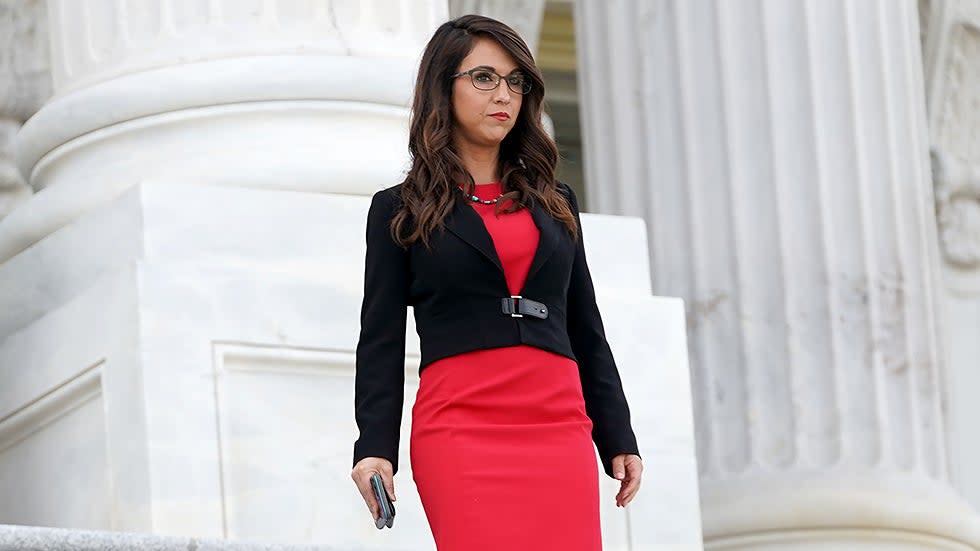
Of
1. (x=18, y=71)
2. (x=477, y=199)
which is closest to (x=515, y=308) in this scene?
(x=477, y=199)

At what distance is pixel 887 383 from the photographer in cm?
939

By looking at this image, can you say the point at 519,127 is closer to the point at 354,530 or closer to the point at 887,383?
the point at 354,530

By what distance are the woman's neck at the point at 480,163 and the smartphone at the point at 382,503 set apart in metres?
0.77

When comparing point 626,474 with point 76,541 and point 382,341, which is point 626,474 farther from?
point 76,541

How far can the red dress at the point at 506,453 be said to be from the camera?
5.49 metres

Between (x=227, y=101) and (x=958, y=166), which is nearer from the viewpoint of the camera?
(x=227, y=101)

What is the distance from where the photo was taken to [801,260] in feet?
31.2

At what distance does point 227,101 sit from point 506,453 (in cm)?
228

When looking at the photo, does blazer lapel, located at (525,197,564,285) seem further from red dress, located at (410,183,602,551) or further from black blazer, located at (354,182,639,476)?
red dress, located at (410,183,602,551)

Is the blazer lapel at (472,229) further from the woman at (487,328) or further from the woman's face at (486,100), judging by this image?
the woman's face at (486,100)

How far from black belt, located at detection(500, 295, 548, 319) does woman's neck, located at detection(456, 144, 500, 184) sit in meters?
0.31

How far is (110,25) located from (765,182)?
2985 millimetres

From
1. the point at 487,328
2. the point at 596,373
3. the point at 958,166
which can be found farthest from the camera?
the point at 958,166

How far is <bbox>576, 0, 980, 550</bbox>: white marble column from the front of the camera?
923 centimetres
